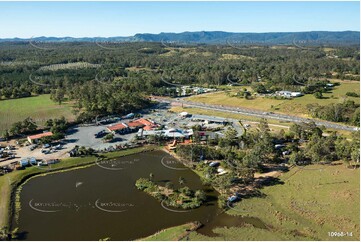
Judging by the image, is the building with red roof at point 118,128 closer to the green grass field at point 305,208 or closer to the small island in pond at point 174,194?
the small island in pond at point 174,194

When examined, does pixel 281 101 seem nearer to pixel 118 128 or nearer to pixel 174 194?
pixel 118 128

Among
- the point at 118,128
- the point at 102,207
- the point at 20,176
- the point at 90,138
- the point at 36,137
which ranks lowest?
the point at 102,207

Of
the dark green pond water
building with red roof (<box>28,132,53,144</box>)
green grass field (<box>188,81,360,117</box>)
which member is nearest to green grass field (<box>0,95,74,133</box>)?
building with red roof (<box>28,132,53,144</box>)

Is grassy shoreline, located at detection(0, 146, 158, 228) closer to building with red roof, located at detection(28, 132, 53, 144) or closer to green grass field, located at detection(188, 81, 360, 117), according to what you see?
building with red roof, located at detection(28, 132, 53, 144)

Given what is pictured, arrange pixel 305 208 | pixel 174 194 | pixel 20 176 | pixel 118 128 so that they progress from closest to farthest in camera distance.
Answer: pixel 305 208, pixel 174 194, pixel 20 176, pixel 118 128

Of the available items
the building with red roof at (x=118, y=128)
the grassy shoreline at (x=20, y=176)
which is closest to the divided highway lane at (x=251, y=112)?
the building with red roof at (x=118, y=128)

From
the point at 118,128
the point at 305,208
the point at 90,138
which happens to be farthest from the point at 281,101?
the point at 305,208
